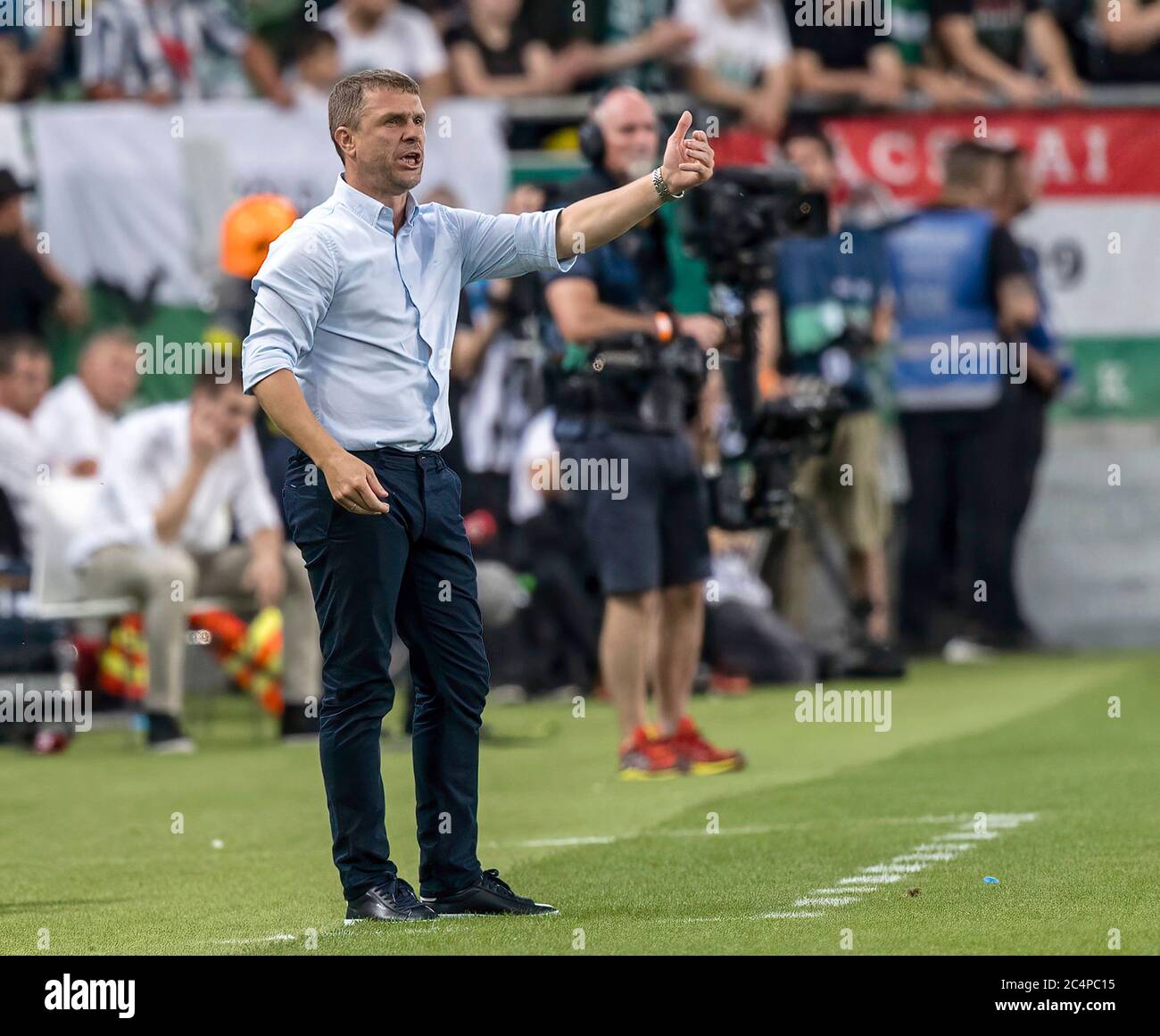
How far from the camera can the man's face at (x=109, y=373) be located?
1385cm

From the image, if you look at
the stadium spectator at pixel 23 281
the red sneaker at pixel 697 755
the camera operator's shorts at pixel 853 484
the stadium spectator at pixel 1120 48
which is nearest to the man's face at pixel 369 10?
the stadium spectator at pixel 23 281

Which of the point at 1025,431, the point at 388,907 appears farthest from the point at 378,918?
the point at 1025,431

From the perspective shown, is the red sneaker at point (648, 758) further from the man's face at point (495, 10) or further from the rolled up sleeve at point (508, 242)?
the man's face at point (495, 10)

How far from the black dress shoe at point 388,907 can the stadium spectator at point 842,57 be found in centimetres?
1020

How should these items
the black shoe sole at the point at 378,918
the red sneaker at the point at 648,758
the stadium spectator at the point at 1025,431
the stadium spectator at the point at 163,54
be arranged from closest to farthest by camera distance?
the black shoe sole at the point at 378,918 < the red sneaker at the point at 648,758 < the stadium spectator at the point at 1025,431 < the stadium spectator at the point at 163,54

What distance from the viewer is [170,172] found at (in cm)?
1483

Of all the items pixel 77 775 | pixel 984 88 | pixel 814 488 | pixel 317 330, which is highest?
pixel 984 88

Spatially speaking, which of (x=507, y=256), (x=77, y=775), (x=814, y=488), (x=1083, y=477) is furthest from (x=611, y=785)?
(x=1083, y=477)

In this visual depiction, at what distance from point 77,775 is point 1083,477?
23.8 feet

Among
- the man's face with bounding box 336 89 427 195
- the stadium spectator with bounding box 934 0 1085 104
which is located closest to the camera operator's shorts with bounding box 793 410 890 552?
the stadium spectator with bounding box 934 0 1085 104

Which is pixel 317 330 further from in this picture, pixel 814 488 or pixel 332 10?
pixel 332 10

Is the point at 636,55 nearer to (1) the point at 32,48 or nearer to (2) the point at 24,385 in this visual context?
(1) the point at 32,48

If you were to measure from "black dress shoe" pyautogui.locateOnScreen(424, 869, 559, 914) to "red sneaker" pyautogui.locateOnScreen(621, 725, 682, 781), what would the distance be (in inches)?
127

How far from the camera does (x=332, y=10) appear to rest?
53.0 feet
